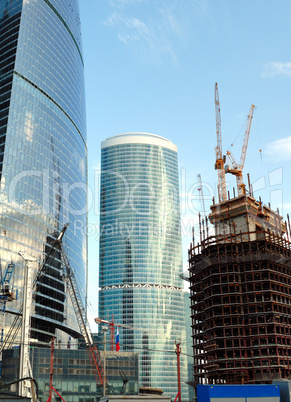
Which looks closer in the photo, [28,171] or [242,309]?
[242,309]

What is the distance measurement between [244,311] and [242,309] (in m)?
2.00

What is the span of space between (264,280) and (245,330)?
16.3 m

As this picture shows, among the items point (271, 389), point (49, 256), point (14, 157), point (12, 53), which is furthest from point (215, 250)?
point (12, 53)

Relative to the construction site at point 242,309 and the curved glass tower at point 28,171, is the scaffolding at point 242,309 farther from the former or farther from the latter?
the curved glass tower at point 28,171

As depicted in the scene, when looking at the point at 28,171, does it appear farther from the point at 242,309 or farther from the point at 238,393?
the point at 238,393

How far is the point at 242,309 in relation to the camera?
146m

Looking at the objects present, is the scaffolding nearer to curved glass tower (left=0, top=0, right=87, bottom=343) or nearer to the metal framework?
Answer: the metal framework

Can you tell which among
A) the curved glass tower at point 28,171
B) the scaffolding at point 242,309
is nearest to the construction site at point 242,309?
the scaffolding at point 242,309

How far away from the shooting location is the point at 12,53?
181625 mm

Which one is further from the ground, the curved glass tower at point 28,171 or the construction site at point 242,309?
the curved glass tower at point 28,171

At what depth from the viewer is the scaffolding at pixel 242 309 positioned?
13800cm

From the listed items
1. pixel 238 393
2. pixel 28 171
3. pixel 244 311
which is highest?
pixel 28 171

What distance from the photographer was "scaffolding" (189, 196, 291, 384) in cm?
13800

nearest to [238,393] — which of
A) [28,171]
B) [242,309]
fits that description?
[242,309]
